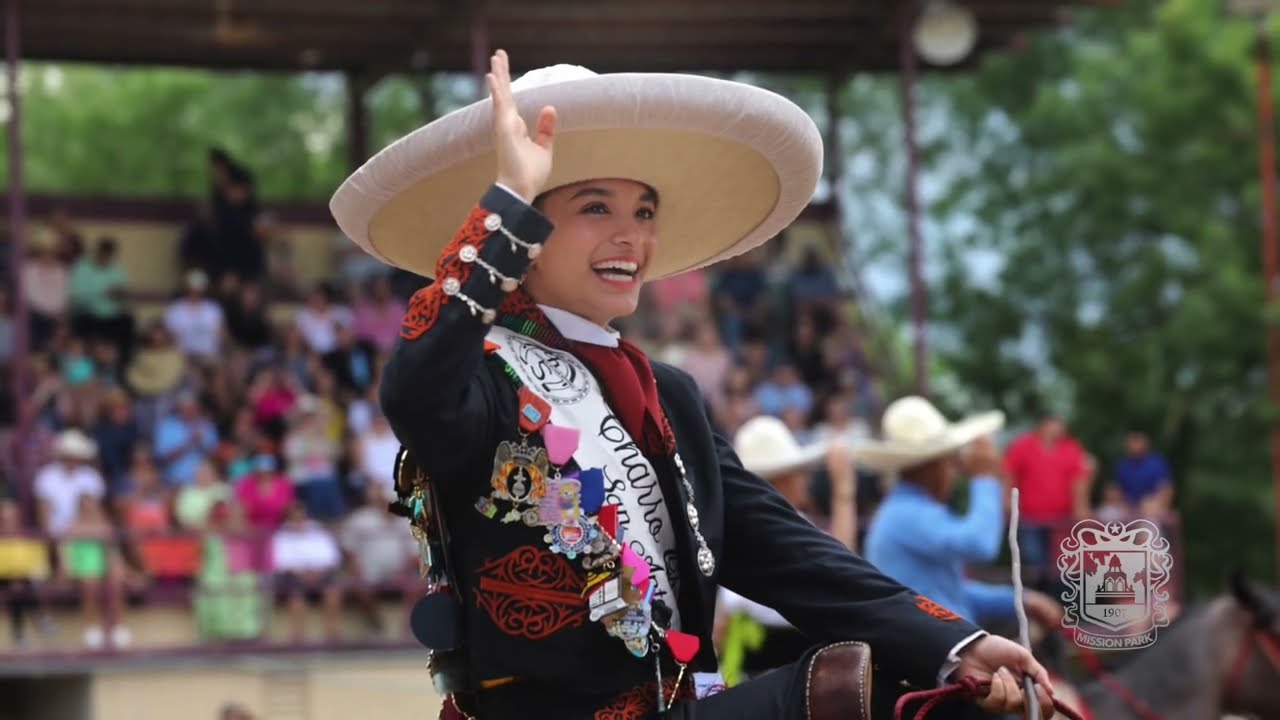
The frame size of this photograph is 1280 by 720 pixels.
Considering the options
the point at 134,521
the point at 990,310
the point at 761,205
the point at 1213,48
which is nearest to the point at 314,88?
the point at 990,310

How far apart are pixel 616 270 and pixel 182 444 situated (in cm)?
1006

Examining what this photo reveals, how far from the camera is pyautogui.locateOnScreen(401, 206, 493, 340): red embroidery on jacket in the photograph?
127 inches

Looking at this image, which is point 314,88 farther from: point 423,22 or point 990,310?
point 423,22

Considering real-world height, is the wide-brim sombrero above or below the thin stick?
above

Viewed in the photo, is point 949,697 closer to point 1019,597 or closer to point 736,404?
point 1019,597

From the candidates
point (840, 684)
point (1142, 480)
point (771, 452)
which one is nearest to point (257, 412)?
point (771, 452)

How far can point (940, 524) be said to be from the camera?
6.99 meters

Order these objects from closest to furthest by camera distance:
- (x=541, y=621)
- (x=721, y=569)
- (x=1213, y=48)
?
(x=541, y=621) → (x=721, y=569) → (x=1213, y=48)

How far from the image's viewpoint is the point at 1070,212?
82.1 ft

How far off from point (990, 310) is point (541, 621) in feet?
74.3

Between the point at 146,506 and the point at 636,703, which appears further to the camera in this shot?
the point at 146,506

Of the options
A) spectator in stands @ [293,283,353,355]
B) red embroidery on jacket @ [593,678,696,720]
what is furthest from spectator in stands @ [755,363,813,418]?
red embroidery on jacket @ [593,678,696,720]

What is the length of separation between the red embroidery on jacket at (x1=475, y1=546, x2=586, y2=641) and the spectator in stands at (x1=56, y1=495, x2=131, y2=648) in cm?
925

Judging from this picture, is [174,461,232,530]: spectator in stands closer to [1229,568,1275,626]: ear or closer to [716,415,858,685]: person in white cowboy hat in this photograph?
[716,415,858,685]: person in white cowboy hat
